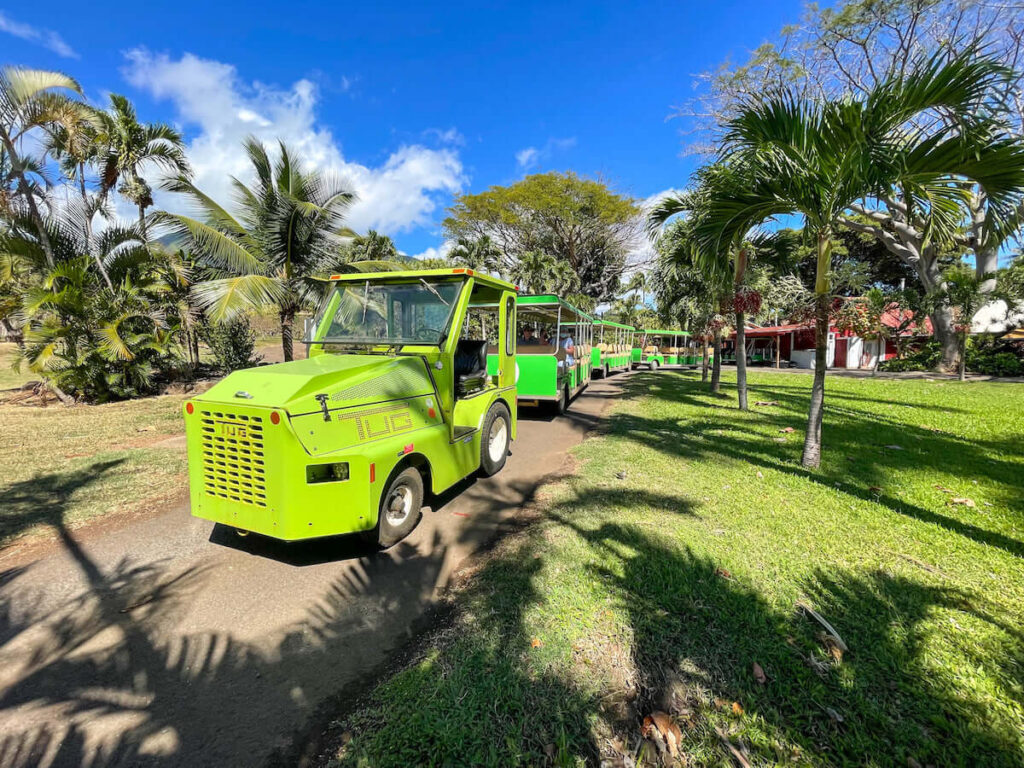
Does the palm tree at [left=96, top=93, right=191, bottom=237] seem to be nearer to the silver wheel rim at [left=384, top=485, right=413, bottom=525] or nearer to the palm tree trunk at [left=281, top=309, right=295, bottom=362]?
the palm tree trunk at [left=281, top=309, right=295, bottom=362]

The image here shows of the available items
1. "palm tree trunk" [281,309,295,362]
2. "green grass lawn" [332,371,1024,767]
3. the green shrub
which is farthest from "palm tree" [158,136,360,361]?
"green grass lawn" [332,371,1024,767]

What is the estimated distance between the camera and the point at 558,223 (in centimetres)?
3198

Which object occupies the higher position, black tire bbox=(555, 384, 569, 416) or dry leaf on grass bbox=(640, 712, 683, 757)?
black tire bbox=(555, 384, 569, 416)

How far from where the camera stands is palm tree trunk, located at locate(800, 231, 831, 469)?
5203 mm

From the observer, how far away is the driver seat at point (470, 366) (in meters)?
5.28

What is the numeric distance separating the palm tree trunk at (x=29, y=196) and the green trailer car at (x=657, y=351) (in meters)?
25.5

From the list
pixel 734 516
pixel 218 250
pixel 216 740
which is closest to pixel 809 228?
pixel 734 516

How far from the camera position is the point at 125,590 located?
3240 millimetres

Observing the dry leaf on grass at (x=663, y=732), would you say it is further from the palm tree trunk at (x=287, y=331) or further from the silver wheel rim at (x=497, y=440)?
the palm tree trunk at (x=287, y=331)

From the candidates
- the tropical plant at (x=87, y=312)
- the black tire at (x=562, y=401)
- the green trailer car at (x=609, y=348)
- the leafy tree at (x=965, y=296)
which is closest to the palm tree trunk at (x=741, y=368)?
the black tire at (x=562, y=401)

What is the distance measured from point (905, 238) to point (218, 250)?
86.6 ft

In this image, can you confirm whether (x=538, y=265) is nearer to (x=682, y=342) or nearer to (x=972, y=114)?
(x=682, y=342)

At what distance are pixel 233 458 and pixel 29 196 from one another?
38.3 ft

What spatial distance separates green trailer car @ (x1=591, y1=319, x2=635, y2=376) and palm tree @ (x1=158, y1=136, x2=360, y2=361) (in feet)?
33.6
